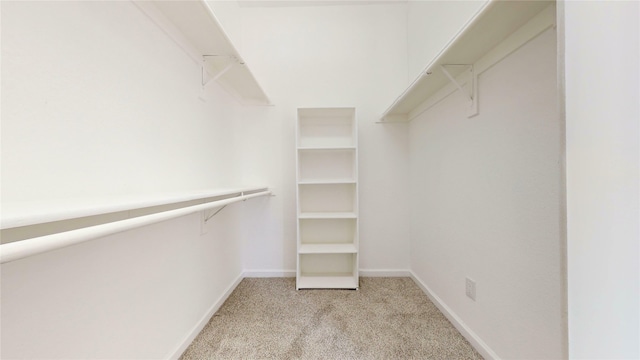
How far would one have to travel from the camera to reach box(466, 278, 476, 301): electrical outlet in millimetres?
1278

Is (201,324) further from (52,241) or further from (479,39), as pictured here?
(479,39)

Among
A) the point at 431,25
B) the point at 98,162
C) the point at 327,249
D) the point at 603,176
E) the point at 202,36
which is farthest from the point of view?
the point at 327,249

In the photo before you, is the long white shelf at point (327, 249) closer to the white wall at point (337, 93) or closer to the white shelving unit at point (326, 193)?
the white shelving unit at point (326, 193)

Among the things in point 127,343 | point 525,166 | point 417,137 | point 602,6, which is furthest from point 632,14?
point 417,137

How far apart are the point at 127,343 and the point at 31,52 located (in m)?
0.99

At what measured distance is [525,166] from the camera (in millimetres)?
962

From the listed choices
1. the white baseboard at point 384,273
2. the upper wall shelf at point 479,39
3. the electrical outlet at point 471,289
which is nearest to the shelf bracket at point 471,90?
the upper wall shelf at point 479,39

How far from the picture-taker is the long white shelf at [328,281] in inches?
77.7

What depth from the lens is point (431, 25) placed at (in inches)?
70.7

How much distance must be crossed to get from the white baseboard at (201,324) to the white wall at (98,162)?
0.03 metres

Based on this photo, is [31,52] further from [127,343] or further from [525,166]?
[525,166]

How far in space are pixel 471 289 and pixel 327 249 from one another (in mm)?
1040

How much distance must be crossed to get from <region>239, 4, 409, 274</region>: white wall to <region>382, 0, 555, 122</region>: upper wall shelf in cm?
76

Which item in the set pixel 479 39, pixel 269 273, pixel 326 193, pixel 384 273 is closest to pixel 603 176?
pixel 479 39
